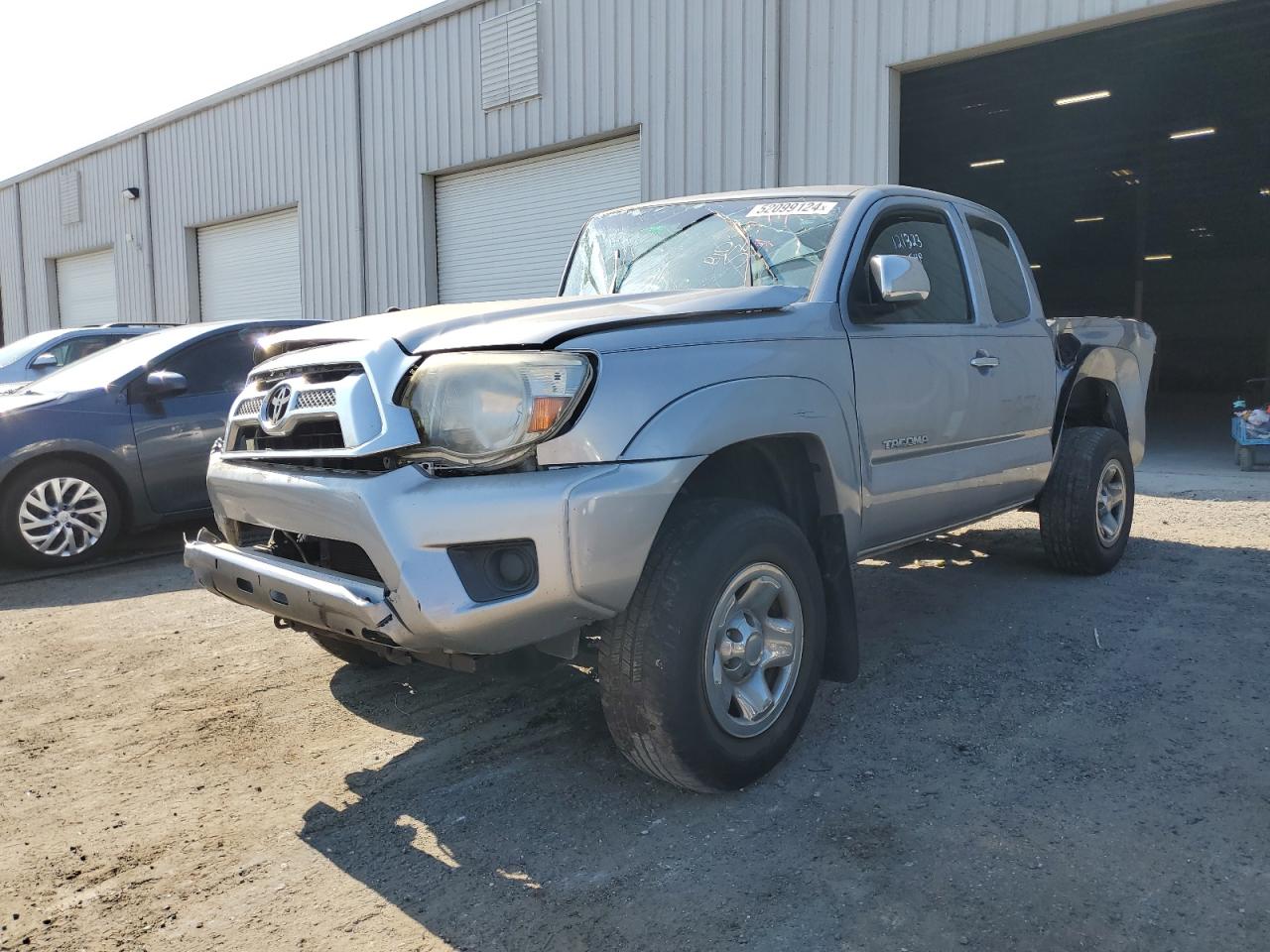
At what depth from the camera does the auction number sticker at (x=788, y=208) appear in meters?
3.82

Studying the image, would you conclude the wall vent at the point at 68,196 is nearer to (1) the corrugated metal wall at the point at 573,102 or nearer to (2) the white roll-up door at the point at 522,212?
(1) the corrugated metal wall at the point at 573,102

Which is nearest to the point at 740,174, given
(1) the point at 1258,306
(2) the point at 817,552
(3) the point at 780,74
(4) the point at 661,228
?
(3) the point at 780,74

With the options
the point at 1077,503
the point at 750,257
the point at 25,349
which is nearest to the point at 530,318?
the point at 750,257

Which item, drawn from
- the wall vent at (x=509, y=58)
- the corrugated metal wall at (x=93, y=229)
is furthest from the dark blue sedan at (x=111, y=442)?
the corrugated metal wall at (x=93, y=229)

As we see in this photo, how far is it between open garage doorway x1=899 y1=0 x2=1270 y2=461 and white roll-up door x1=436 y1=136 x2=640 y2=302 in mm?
3826

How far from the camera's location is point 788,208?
391cm

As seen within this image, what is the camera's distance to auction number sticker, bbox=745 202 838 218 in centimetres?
382

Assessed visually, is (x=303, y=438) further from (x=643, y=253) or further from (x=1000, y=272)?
(x=1000, y=272)

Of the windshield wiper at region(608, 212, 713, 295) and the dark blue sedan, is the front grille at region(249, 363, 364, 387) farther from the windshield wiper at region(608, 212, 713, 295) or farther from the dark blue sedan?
the dark blue sedan

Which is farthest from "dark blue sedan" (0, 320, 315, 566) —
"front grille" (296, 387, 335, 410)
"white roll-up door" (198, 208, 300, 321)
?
"white roll-up door" (198, 208, 300, 321)

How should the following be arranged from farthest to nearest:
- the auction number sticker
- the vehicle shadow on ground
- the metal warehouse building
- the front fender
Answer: the metal warehouse building, the auction number sticker, the front fender, the vehicle shadow on ground

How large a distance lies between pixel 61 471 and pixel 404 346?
14.7ft

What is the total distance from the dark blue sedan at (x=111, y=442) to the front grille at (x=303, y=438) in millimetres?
3334

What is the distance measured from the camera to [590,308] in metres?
3.00
